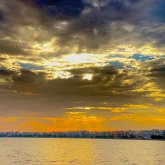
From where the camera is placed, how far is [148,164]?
4486 inches

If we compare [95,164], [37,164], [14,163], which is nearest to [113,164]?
[95,164]

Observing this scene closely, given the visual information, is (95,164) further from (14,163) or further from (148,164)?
(14,163)

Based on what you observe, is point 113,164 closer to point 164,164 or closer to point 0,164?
point 164,164

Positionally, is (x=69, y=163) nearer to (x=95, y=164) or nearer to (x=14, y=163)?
(x=95, y=164)

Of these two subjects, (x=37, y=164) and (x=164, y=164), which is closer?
(x=37, y=164)

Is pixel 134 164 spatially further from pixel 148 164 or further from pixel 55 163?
pixel 55 163

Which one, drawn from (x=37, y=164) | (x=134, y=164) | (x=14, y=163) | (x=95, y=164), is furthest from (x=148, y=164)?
(x=14, y=163)

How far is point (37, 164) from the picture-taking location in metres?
108

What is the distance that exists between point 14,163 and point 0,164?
445 cm

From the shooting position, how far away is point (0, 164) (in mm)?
110375

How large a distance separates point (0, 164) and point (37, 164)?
40.5 ft

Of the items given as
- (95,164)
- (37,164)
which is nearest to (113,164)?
(95,164)

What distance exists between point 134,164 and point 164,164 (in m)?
11.4

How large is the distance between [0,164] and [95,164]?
30.8 m
